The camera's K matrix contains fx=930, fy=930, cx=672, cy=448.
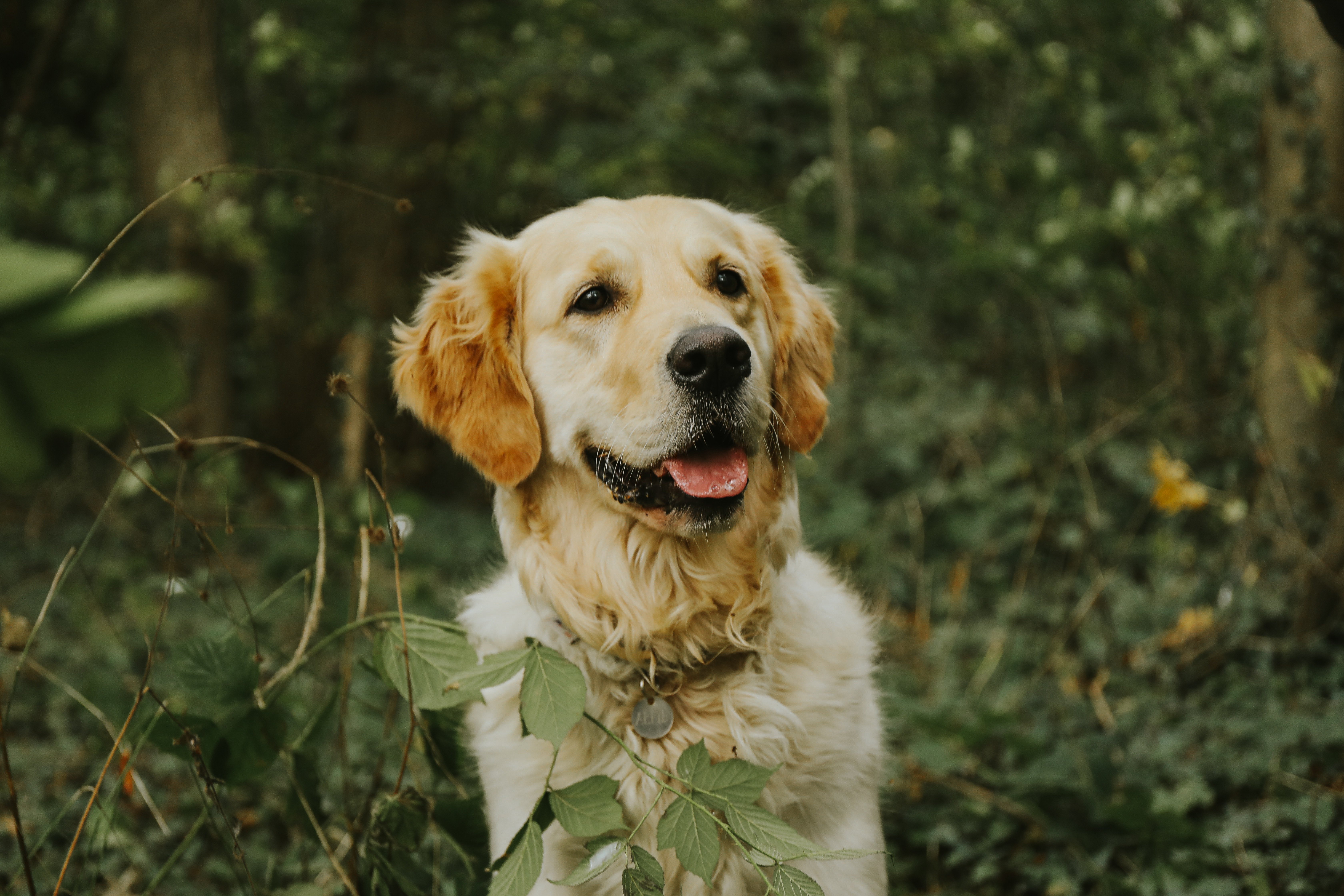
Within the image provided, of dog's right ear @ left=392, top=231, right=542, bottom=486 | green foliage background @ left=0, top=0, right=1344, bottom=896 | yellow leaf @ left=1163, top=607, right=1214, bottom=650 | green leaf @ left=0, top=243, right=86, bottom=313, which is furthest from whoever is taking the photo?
yellow leaf @ left=1163, top=607, right=1214, bottom=650

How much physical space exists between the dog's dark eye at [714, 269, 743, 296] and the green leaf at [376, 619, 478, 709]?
3.44ft

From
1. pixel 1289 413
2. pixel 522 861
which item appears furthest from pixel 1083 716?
pixel 522 861

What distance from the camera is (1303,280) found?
125 inches

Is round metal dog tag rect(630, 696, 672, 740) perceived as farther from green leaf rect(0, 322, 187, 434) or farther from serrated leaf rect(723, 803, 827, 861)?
green leaf rect(0, 322, 187, 434)

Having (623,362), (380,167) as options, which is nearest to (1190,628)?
(623,362)

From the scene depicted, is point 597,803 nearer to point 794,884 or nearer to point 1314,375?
point 794,884

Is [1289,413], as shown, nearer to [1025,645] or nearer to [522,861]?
[1025,645]

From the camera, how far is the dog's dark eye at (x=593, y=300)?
2197mm

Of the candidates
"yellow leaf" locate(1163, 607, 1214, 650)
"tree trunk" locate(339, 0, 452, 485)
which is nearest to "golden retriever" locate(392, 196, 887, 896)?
"yellow leaf" locate(1163, 607, 1214, 650)

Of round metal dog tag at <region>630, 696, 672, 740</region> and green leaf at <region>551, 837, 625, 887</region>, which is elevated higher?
green leaf at <region>551, 837, 625, 887</region>

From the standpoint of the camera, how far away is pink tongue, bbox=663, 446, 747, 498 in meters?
2.04

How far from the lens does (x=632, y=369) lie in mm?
2037

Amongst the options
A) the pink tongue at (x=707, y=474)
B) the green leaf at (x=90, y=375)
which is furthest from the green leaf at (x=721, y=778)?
the green leaf at (x=90, y=375)

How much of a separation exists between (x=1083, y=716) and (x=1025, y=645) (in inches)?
20.3
